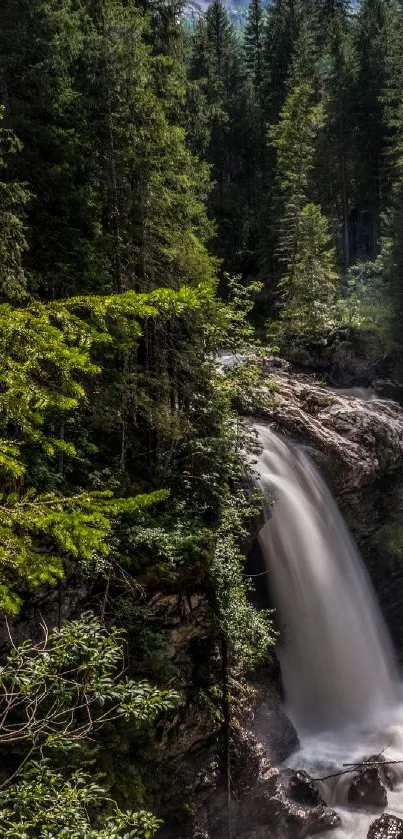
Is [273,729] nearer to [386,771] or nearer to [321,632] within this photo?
[386,771]

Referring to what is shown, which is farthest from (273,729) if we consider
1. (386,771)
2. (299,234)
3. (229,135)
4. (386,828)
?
(229,135)

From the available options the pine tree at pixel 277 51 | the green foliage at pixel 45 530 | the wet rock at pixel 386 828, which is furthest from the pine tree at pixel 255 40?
the green foliage at pixel 45 530

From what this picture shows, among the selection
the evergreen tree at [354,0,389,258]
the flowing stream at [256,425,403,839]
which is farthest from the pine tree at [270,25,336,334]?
the flowing stream at [256,425,403,839]

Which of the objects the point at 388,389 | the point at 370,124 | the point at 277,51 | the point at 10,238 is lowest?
the point at 388,389

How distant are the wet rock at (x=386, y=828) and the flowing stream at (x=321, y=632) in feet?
6.02

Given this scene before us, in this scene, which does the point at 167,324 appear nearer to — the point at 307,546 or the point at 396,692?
the point at 307,546

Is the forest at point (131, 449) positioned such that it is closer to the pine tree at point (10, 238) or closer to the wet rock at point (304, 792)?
the pine tree at point (10, 238)

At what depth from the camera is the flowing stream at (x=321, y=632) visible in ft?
46.6

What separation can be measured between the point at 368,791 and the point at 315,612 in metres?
4.15

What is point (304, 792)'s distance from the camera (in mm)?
11711

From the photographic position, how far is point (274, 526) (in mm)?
15344

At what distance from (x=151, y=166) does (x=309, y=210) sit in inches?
756

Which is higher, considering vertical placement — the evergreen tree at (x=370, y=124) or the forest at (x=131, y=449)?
the evergreen tree at (x=370, y=124)

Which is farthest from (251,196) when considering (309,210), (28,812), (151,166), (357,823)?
(28,812)
